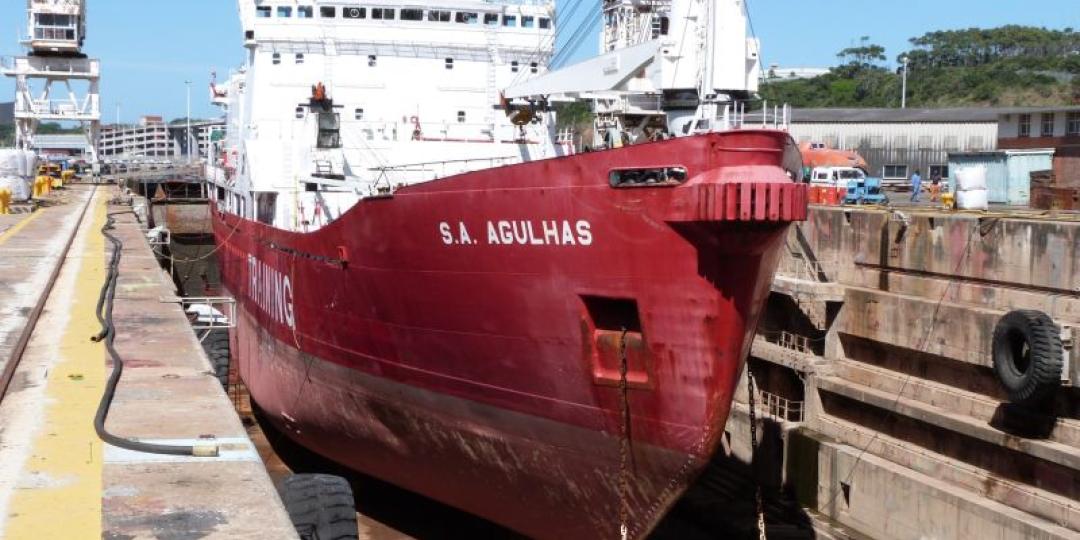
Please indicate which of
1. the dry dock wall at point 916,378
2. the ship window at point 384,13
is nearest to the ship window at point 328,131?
the ship window at point 384,13

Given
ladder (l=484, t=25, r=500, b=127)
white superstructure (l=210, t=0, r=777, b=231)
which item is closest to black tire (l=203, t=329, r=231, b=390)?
white superstructure (l=210, t=0, r=777, b=231)

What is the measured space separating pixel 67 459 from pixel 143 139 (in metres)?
194

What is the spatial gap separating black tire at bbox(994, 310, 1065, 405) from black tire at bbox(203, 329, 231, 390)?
12069 millimetres

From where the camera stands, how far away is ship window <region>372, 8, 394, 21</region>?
68.9 ft

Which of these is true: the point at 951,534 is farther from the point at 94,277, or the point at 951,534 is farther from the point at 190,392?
the point at 94,277

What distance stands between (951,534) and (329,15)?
45.9ft

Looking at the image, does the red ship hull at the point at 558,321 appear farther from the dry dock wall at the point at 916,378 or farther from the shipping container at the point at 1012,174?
the shipping container at the point at 1012,174

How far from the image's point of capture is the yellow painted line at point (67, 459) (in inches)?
279

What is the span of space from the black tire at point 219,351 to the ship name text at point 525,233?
797cm

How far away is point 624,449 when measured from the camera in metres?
11.5

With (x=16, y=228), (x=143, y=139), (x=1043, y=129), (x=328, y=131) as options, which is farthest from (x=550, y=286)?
(x=143, y=139)

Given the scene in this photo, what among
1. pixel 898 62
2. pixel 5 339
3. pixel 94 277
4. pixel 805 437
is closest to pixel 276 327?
pixel 94 277

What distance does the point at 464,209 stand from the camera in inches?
491

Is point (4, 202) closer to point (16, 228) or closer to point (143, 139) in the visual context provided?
point (16, 228)
